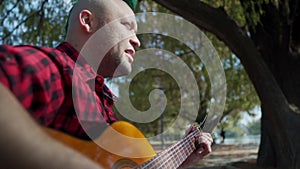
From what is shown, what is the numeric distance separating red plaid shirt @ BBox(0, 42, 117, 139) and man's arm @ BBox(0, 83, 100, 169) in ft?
0.13

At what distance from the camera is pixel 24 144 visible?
0.53 meters

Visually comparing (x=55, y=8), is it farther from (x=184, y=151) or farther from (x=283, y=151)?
(x=184, y=151)

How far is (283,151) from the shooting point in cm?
701

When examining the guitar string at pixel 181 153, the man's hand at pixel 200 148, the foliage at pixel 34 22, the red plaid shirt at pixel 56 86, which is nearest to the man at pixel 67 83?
the red plaid shirt at pixel 56 86

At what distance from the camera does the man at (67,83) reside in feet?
1.75

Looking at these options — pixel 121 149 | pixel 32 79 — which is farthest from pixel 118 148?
pixel 32 79

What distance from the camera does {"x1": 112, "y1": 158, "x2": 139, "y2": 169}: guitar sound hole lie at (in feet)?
3.64

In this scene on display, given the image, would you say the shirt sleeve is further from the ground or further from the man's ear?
the ground

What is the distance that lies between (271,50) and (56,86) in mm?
9005

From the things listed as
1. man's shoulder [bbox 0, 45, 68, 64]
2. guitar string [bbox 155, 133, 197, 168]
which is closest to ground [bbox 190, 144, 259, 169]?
guitar string [bbox 155, 133, 197, 168]

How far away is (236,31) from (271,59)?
2.95 metres

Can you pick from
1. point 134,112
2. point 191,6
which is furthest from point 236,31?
point 134,112

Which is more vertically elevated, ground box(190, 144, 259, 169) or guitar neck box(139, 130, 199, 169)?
guitar neck box(139, 130, 199, 169)

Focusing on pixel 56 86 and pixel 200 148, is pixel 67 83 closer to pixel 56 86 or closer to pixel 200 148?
pixel 56 86
